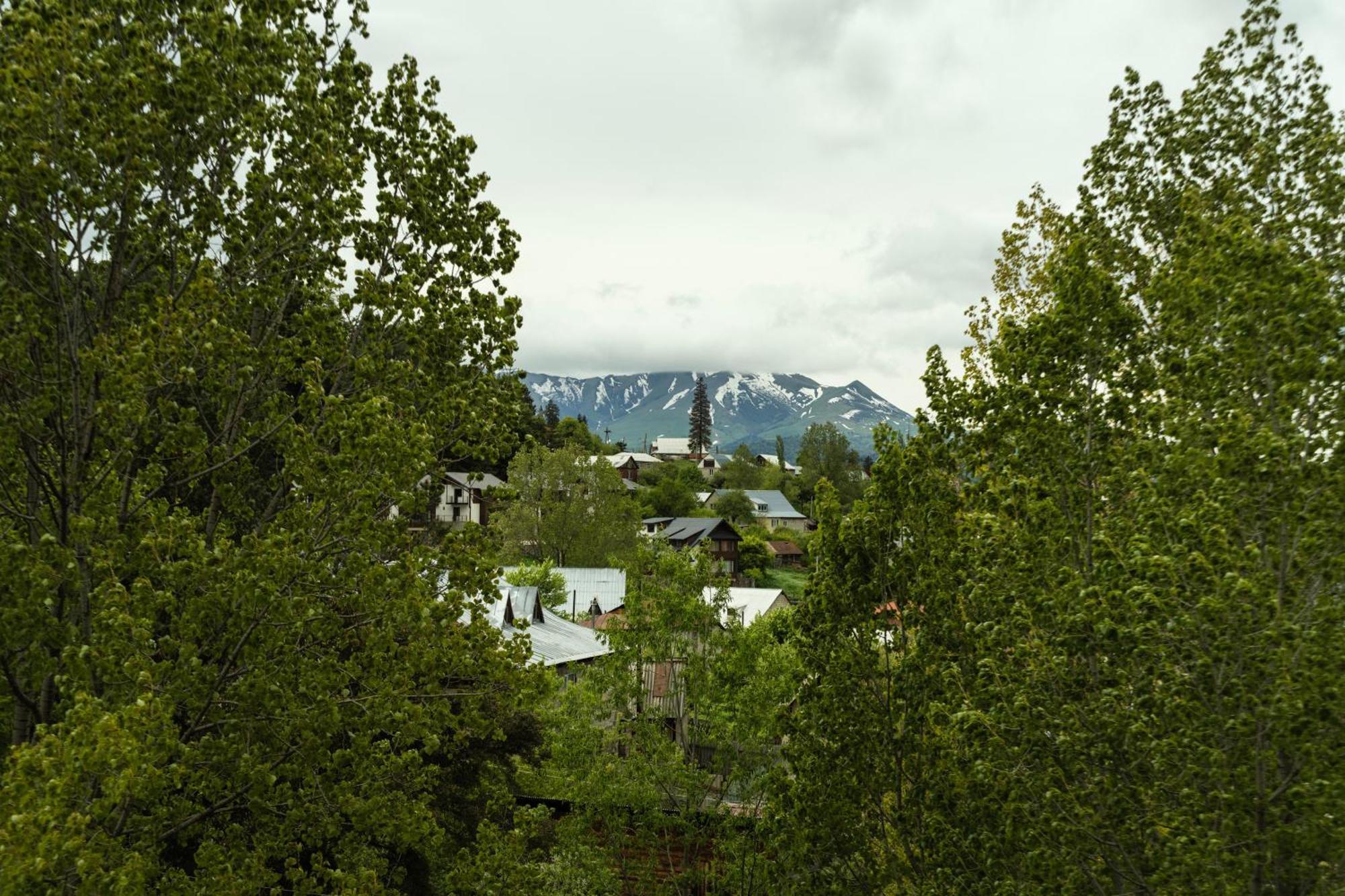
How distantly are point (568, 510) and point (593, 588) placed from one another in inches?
544

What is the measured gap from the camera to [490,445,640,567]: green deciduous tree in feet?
202

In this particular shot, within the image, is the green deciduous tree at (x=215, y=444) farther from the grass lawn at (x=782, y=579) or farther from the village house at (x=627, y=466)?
the village house at (x=627, y=466)

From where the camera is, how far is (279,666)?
6641mm

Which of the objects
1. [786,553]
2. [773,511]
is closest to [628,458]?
[773,511]

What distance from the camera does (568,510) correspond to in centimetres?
6231

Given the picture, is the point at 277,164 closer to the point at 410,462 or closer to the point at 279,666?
the point at 410,462

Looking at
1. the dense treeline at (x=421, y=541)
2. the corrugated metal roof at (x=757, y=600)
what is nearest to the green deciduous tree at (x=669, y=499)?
the corrugated metal roof at (x=757, y=600)

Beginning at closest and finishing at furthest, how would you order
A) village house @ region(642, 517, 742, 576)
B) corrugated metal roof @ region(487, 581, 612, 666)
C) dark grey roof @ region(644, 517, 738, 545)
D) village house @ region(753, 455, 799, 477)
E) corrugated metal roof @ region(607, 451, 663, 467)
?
corrugated metal roof @ region(487, 581, 612, 666)
dark grey roof @ region(644, 517, 738, 545)
village house @ region(642, 517, 742, 576)
village house @ region(753, 455, 799, 477)
corrugated metal roof @ region(607, 451, 663, 467)

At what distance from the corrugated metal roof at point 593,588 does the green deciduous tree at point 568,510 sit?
33.1 feet

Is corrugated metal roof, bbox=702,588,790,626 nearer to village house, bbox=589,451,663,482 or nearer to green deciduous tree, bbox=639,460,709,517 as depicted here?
green deciduous tree, bbox=639,460,709,517

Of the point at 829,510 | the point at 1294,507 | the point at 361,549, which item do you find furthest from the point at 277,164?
Result: the point at 1294,507

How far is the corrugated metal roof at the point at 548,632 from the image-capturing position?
30.3 m

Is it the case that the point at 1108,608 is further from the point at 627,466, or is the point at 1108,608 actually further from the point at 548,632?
the point at 627,466

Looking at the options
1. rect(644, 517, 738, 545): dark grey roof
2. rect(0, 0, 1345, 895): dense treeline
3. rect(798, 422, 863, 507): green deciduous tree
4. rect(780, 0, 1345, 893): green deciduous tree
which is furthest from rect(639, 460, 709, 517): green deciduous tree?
rect(0, 0, 1345, 895): dense treeline
